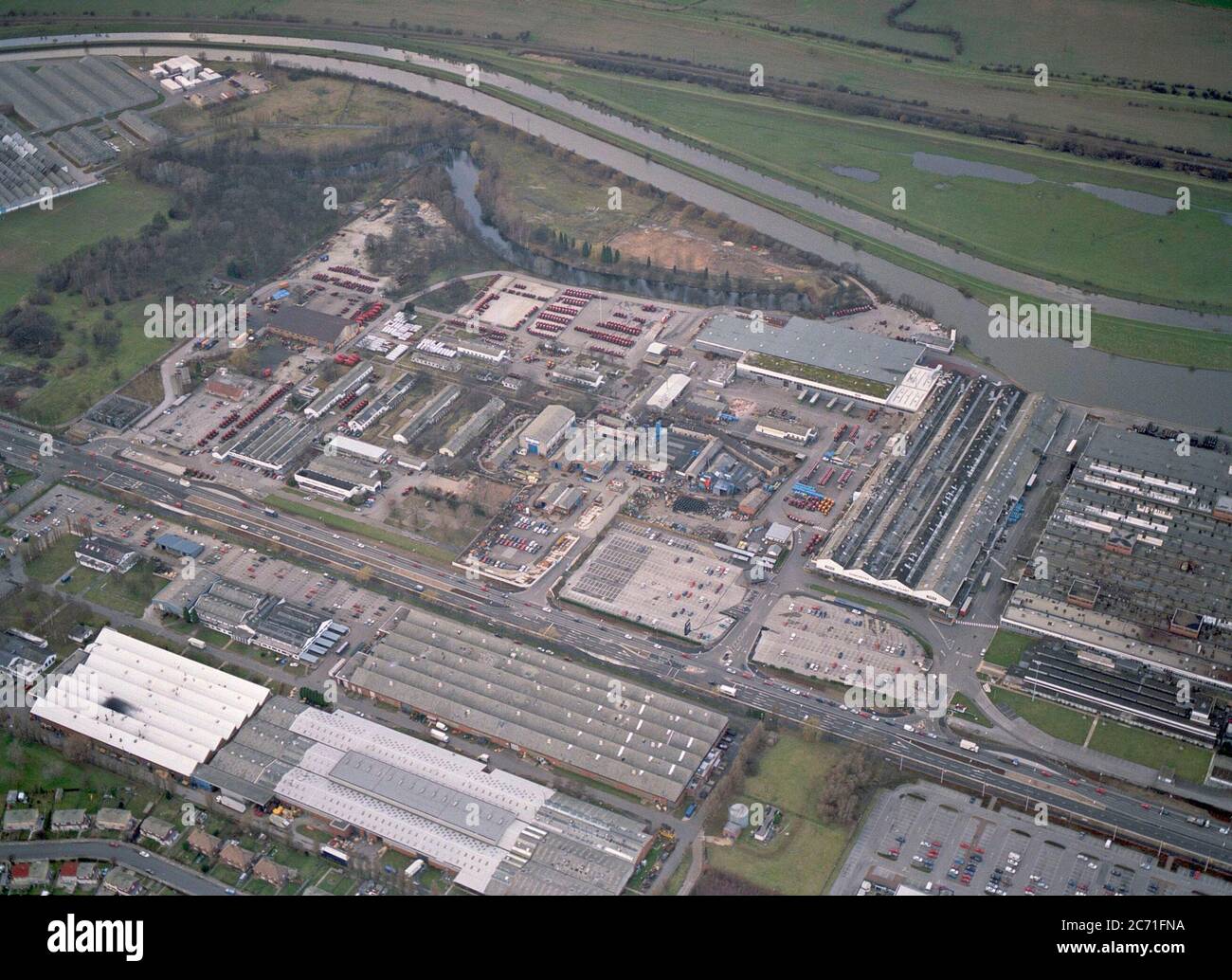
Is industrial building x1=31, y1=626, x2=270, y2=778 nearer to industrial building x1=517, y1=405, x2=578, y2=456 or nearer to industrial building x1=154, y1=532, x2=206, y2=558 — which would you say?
industrial building x1=154, y1=532, x2=206, y2=558

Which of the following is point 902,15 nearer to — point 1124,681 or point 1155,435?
point 1155,435

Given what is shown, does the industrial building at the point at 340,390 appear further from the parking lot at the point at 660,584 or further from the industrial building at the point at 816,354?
the parking lot at the point at 660,584

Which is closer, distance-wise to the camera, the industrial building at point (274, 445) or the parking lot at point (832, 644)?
the parking lot at point (832, 644)

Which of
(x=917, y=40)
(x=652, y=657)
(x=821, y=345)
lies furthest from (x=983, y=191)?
(x=652, y=657)

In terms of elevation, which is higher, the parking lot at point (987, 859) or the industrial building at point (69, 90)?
the industrial building at point (69, 90)

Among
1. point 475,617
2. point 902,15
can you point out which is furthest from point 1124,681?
point 902,15

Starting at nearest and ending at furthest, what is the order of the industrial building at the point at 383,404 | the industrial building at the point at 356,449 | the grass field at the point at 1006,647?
the grass field at the point at 1006,647
the industrial building at the point at 356,449
the industrial building at the point at 383,404

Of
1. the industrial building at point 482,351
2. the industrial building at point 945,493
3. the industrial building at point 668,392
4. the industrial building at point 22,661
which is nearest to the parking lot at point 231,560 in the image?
the industrial building at point 22,661
